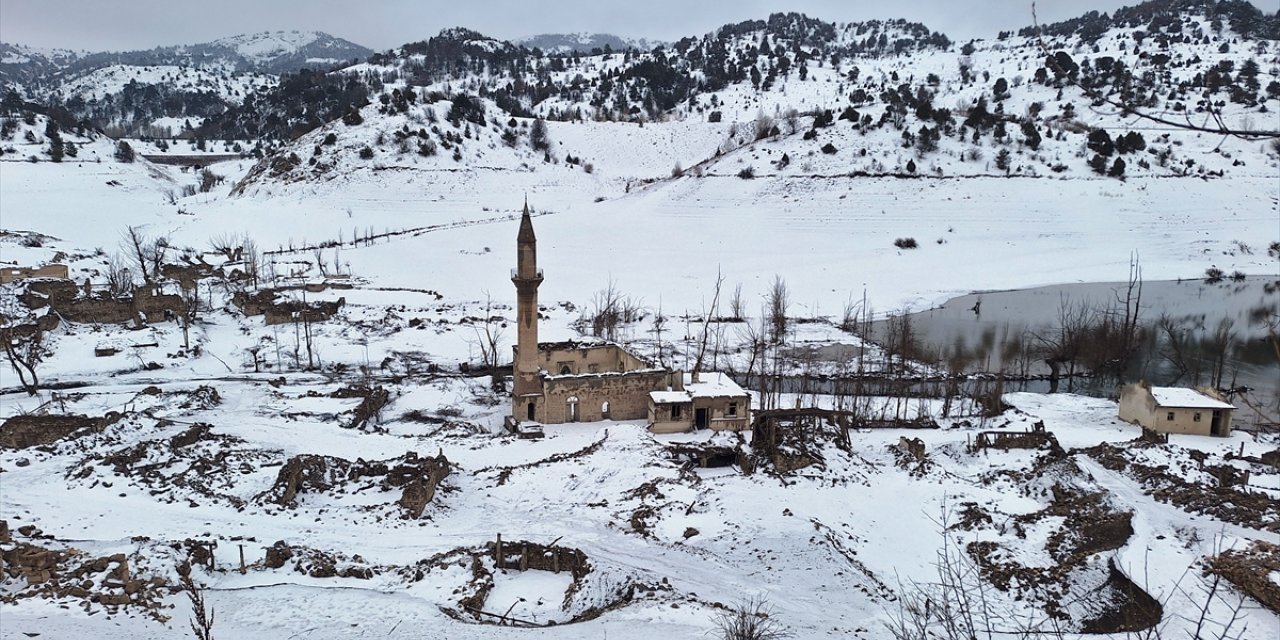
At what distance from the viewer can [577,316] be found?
123 feet

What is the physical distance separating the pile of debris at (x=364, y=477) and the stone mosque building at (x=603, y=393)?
4498mm

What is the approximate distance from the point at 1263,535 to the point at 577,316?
28.0m

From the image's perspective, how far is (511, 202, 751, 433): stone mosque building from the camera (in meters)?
20.5

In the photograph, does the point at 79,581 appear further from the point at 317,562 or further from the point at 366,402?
the point at 366,402

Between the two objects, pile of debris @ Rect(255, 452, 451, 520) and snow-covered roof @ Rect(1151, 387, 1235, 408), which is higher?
snow-covered roof @ Rect(1151, 387, 1235, 408)

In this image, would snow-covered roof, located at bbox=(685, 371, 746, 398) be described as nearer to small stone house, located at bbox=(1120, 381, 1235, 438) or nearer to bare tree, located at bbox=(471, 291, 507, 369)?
bare tree, located at bbox=(471, 291, 507, 369)

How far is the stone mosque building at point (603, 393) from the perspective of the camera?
67.3 feet

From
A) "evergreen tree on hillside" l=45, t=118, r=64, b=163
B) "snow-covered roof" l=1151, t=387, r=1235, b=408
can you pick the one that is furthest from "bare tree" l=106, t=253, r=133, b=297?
"snow-covered roof" l=1151, t=387, r=1235, b=408

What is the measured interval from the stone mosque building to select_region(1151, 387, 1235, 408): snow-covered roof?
12.1 m

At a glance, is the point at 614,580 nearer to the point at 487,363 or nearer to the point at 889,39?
the point at 487,363

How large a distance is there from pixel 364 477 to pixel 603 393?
7385mm

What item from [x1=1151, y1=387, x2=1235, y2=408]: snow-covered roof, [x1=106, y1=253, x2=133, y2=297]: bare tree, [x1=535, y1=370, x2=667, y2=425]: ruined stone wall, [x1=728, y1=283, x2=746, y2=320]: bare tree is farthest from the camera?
[x1=728, y1=283, x2=746, y2=320]: bare tree

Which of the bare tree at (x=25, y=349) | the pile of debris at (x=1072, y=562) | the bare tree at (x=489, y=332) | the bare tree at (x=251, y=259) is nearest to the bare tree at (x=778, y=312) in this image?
the bare tree at (x=489, y=332)

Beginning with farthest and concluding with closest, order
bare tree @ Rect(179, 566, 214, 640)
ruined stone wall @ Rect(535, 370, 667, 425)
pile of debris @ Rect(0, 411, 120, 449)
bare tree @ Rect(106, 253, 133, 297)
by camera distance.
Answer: bare tree @ Rect(106, 253, 133, 297) → ruined stone wall @ Rect(535, 370, 667, 425) → pile of debris @ Rect(0, 411, 120, 449) → bare tree @ Rect(179, 566, 214, 640)
